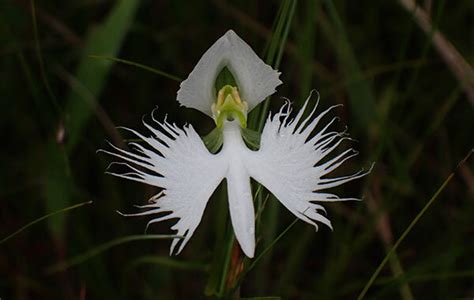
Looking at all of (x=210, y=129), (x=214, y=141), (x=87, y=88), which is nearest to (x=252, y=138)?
(x=214, y=141)

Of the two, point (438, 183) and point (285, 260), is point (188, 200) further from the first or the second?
point (438, 183)

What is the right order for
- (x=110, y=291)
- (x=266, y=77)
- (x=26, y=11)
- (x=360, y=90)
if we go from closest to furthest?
(x=266, y=77)
(x=110, y=291)
(x=360, y=90)
(x=26, y=11)

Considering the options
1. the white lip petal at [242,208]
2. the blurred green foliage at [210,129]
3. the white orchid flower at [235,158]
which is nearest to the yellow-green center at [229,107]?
the white orchid flower at [235,158]

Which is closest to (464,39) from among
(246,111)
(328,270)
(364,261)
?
(364,261)

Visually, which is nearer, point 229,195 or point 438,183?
point 229,195

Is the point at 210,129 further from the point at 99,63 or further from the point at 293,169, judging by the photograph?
the point at 293,169

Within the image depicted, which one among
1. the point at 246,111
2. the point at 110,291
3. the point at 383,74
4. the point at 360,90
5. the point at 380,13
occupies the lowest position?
the point at 110,291
